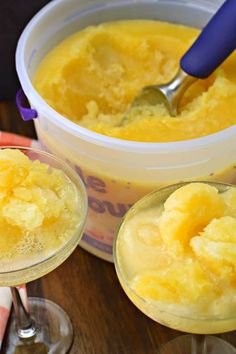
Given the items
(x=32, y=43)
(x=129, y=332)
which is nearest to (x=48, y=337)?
(x=129, y=332)

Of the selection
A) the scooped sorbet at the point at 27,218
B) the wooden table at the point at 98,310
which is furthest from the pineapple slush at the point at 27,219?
the wooden table at the point at 98,310

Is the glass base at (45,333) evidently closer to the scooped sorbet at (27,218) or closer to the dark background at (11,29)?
the scooped sorbet at (27,218)

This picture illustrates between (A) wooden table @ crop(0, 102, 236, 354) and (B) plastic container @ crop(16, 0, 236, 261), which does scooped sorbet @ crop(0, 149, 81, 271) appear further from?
(A) wooden table @ crop(0, 102, 236, 354)

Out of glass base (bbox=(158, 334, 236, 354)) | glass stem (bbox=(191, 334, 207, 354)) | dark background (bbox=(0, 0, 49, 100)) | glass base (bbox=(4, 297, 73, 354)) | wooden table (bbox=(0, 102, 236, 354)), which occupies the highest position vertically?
dark background (bbox=(0, 0, 49, 100))

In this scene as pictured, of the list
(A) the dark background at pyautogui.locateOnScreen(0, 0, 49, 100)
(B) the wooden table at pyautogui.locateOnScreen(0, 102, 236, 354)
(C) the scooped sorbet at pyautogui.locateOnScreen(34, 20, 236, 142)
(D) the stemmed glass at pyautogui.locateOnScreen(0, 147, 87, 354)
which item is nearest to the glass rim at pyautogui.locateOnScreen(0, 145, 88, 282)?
(D) the stemmed glass at pyautogui.locateOnScreen(0, 147, 87, 354)

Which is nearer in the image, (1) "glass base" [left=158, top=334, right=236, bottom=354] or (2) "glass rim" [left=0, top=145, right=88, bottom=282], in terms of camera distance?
(2) "glass rim" [left=0, top=145, right=88, bottom=282]

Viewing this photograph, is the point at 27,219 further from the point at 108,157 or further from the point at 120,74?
the point at 120,74

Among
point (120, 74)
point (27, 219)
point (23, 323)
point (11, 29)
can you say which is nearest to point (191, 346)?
point (23, 323)
